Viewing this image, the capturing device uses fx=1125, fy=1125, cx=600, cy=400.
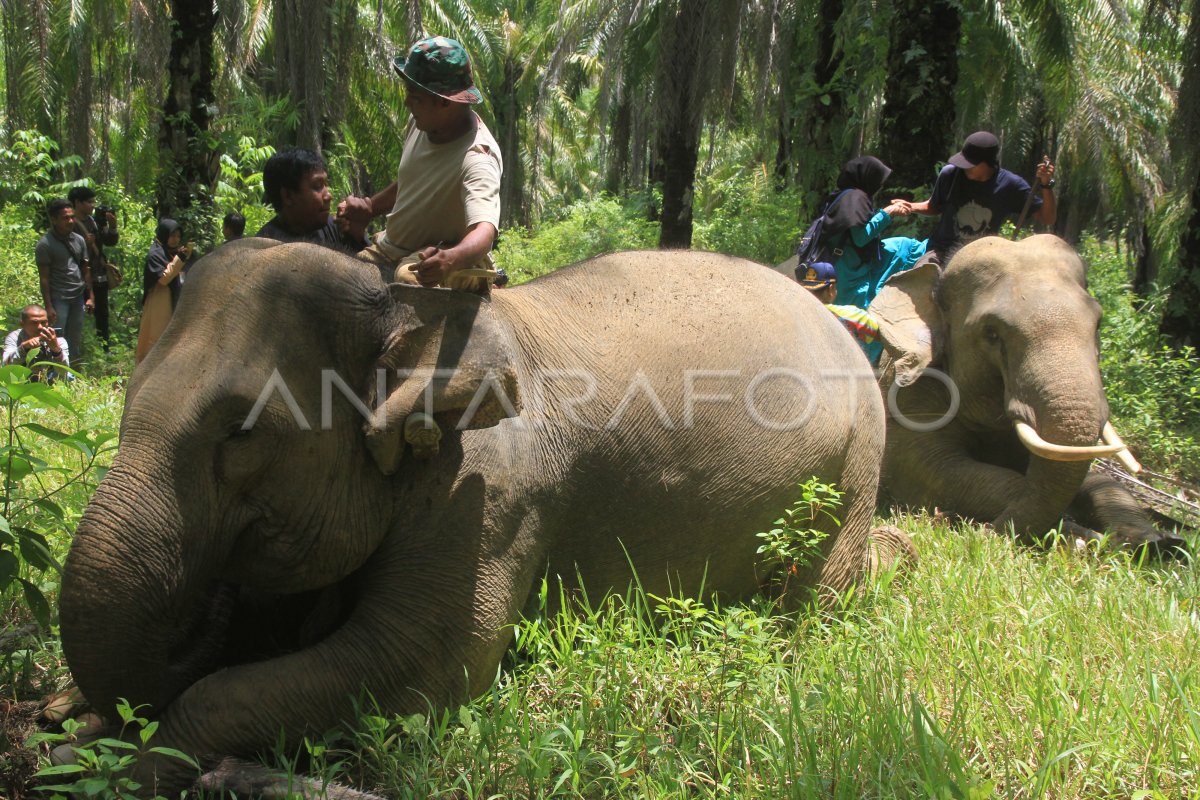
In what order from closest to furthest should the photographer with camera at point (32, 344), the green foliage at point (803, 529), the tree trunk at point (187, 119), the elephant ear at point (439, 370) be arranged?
the elephant ear at point (439, 370)
the green foliage at point (803, 529)
the photographer with camera at point (32, 344)
the tree trunk at point (187, 119)

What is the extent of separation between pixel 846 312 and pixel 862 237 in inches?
36.1

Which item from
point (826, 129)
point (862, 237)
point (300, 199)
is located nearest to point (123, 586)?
point (300, 199)

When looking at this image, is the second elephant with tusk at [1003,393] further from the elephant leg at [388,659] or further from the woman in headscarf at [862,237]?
the elephant leg at [388,659]

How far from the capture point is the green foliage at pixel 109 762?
252 centimetres

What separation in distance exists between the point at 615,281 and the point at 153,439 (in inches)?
66.7

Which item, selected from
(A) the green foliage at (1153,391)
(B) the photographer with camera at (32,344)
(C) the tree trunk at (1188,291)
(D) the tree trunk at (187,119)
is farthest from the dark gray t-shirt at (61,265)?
(C) the tree trunk at (1188,291)

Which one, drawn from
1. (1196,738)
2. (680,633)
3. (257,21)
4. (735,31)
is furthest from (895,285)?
(257,21)

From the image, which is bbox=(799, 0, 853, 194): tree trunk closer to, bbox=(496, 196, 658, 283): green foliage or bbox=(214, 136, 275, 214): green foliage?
bbox=(496, 196, 658, 283): green foliage

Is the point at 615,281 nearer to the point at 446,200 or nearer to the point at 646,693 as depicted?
the point at 446,200

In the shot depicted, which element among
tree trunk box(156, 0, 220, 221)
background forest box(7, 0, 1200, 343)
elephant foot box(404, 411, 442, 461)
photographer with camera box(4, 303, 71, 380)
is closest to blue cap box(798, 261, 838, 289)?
background forest box(7, 0, 1200, 343)

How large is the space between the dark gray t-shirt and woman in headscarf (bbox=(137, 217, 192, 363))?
285 cm

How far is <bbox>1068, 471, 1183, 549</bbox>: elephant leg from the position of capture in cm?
546

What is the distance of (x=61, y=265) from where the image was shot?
406 inches

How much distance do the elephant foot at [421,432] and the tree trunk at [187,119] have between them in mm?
8726
